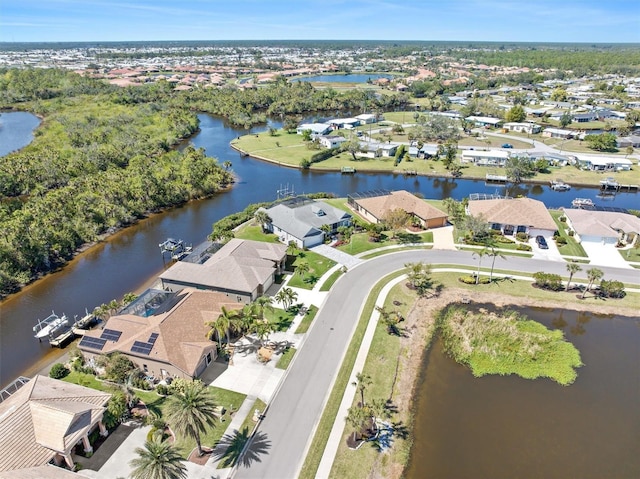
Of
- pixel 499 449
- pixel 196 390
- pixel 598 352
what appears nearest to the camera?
pixel 196 390

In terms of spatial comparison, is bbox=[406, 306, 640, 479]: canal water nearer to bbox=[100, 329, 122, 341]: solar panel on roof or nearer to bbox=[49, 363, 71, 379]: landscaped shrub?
bbox=[100, 329, 122, 341]: solar panel on roof

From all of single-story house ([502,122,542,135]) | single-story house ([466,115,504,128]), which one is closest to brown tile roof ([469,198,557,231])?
single-story house ([502,122,542,135])

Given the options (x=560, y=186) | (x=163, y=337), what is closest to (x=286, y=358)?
(x=163, y=337)

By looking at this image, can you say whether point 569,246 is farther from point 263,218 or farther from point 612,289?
point 263,218

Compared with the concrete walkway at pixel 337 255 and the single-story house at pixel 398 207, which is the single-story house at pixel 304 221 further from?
the single-story house at pixel 398 207

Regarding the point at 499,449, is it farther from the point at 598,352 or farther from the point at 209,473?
the point at 209,473

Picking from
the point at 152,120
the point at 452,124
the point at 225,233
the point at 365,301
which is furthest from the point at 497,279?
the point at 152,120

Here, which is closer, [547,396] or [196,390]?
[196,390]
